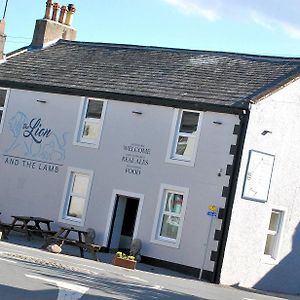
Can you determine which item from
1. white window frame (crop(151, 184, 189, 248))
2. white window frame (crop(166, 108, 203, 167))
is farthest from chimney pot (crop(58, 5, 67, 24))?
white window frame (crop(151, 184, 189, 248))

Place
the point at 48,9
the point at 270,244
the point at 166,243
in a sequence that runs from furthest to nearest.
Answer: the point at 48,9
the point at 270,244
the point at 166,243

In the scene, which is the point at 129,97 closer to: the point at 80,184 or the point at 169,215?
the point at 80,184

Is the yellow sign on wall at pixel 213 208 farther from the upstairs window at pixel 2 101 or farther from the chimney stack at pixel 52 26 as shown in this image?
the chimney stack at pixel 52 26

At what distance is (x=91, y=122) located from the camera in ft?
88.4

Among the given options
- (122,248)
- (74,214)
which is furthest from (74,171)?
(122,248)

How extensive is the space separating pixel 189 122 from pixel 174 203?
2.60 metres

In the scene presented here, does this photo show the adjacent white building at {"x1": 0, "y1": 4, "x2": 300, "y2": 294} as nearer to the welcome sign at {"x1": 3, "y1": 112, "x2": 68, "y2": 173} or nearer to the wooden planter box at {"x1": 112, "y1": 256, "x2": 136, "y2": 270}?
the welcome sign at {"x1": 3, "y1": 112, "x2": 68, "y2": 173}

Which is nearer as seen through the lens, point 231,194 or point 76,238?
point 231,194

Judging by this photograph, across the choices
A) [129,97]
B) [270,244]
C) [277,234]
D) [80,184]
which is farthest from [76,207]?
[277,234]

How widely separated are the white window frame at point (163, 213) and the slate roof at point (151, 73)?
8.68 ft

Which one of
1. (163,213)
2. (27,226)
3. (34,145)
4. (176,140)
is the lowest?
(27,226)

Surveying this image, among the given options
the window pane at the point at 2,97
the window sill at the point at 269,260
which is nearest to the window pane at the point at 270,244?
the window sill at the point at 269,260

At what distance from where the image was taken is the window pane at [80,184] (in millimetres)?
A: 26516

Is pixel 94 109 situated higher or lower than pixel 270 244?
higher
